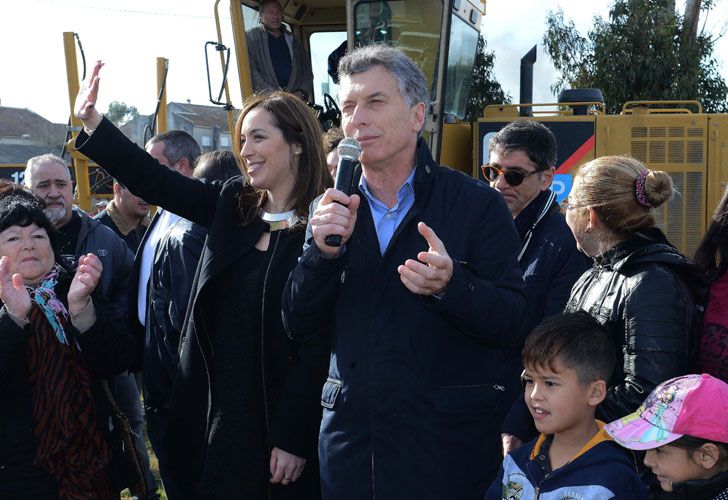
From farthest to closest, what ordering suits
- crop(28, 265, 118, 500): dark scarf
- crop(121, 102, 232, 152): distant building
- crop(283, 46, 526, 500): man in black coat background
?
crop(121, 102, 232, 152): distant building → crop(28, 265, 118, 500): dark scarf → crop(283, 46, 526, 500): man in black coat background

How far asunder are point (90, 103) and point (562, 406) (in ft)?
7.01

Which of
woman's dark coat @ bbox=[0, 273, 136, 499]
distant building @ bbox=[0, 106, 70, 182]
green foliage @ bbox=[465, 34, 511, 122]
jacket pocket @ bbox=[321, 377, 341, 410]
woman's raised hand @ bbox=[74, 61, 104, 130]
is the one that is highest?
distant building @ bbox=[0, 106, 70, 182]

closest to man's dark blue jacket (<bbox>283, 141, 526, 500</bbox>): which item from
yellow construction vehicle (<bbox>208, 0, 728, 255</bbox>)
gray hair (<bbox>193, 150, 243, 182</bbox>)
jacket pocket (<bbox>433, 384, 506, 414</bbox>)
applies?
jacket pocket (<bbox>433, 384, 506, 414</bbox>)

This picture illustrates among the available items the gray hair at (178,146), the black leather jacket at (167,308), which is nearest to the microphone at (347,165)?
the black leather jacket at (167,308)

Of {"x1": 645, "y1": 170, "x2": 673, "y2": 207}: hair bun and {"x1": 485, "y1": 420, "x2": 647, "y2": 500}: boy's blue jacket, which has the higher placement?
{"x1": 645, "y1": 170, "x2": 673, "y2": 207}: hair bun

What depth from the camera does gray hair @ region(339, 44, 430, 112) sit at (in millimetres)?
2789

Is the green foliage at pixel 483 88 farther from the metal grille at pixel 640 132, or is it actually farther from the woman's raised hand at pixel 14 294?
the woman's raised hand at pixel 14 294

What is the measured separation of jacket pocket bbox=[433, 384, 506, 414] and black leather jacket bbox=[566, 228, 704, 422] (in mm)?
407

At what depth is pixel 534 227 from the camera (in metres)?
3.82

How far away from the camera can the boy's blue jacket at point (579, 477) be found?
2.56m

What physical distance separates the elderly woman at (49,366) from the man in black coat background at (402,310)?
1.25 metres

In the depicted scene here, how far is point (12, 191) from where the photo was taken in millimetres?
3955

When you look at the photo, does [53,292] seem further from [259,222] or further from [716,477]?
[716,477]

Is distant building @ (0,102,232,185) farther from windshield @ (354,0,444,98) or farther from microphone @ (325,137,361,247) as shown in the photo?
microphone @ (325,137,361,247)
